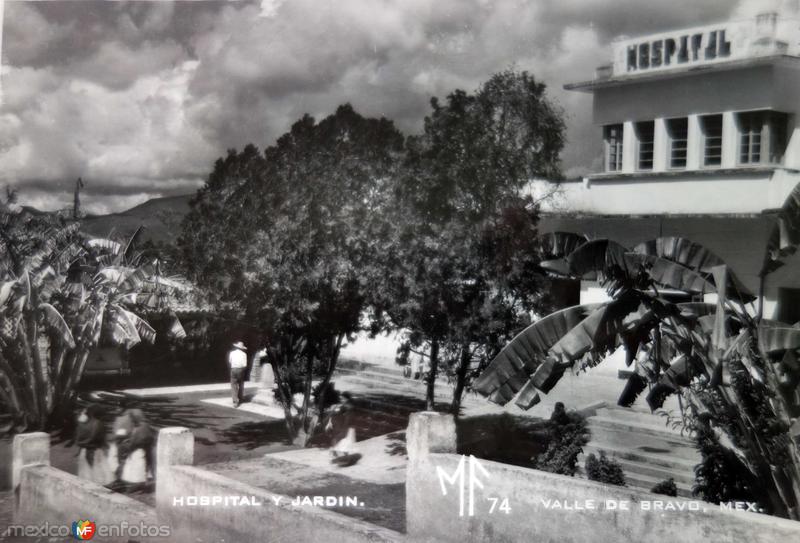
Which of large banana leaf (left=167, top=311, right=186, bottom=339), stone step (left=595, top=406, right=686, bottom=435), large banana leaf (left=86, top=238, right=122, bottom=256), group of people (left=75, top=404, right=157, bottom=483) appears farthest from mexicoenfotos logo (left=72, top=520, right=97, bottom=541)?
stone step (left=595, top=406, right=686, bottom=435)

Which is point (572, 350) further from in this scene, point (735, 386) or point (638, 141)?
point (638, 141)

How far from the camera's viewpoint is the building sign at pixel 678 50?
26.4 feet

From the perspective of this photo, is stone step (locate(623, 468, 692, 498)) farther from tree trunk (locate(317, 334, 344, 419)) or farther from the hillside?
Result: the hillside

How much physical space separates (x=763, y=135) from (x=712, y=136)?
1.93 ft

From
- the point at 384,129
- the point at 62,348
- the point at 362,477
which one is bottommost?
the point at 362,477

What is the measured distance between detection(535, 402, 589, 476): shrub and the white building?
1996 millimetres

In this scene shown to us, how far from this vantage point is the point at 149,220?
927cm

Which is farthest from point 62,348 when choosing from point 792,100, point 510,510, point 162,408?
point 792,100

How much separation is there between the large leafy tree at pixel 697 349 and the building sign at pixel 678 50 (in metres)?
2.53

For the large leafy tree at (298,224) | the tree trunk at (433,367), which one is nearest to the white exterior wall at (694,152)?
the tree trunk at (433,367)

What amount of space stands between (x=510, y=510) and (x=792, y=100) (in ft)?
17.7

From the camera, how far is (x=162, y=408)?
32.9ft

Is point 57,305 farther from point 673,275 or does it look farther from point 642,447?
point 673,275

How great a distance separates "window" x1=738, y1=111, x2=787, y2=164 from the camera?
8484mm
